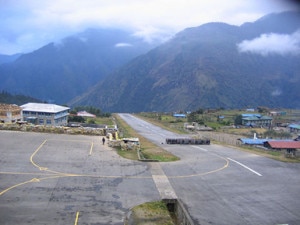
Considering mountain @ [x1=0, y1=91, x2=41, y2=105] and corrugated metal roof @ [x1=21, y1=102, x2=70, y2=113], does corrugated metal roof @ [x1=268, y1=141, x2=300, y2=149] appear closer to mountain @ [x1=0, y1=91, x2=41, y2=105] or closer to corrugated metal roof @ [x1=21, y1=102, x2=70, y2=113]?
corrugated metal roof @ [x1=21, y1=102, x2=70, y2=113]

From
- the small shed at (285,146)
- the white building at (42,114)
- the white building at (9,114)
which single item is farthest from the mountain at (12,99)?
the small shed at (285,146)

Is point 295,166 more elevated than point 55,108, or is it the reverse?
point 55,108

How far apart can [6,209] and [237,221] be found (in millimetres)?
10660

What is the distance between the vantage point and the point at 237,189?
855 inches

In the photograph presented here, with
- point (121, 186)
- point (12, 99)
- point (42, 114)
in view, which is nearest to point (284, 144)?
point (121, 186)

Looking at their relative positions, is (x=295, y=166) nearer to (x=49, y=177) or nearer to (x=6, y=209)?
(x=49, y=177)

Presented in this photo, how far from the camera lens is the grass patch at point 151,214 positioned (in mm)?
15546

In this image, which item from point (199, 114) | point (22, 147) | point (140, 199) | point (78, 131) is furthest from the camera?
point (199, 114)

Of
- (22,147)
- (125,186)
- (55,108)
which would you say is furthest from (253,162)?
(55,108)

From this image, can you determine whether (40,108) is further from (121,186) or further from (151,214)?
(151,214)

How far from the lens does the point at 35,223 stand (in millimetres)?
14789

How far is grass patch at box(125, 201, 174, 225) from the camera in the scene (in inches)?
612

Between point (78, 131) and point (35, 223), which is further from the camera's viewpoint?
point (78, 131)

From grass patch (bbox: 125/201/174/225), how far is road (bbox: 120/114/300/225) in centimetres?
145
